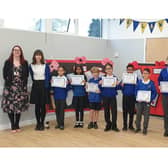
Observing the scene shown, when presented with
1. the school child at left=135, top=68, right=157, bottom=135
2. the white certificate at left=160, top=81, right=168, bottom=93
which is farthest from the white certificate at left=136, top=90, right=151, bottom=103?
the white certificate at left=160, top=81, right=168, bottom=93

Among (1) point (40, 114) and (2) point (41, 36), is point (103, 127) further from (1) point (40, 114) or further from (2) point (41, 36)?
(2) point (41, 36)

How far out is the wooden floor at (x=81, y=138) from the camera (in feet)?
11.2

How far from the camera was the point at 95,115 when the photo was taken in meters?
4.42

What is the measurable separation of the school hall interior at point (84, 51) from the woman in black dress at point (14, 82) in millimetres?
226

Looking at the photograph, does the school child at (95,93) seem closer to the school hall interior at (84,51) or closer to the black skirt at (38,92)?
the school hall interior at (84,51)

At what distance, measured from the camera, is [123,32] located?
593cm

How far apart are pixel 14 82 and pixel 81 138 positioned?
1274 millimetres

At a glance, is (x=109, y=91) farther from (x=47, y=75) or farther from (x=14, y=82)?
(x=14, y=82)

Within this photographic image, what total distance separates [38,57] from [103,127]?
1.54 meters

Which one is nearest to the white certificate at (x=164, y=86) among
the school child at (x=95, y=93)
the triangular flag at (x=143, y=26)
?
the school child at (x=95, y=93)

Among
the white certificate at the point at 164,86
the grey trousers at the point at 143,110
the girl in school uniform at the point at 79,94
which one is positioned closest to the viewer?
the white certificate at the point at 164,86

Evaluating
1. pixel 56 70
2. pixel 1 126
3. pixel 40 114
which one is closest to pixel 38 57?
pixel 56 70

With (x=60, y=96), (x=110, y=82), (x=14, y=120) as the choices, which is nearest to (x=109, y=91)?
(x=110, y=82)

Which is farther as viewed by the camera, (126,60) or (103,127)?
(126,60)
